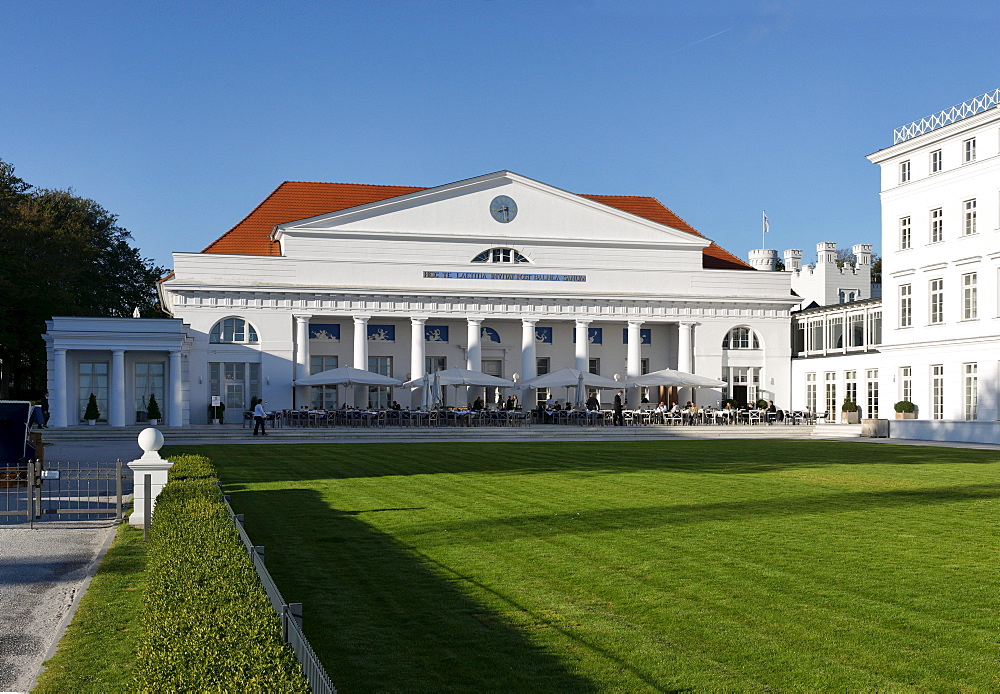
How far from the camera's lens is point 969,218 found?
3903cm

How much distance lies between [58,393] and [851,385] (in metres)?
37.1

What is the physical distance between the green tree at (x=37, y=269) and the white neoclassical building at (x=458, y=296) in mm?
10427

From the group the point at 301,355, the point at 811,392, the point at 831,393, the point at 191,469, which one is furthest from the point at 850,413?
the point at 191,469

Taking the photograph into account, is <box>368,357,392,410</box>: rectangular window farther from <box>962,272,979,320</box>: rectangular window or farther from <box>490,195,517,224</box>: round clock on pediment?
<box>962,272,979,320</box>: rectangular window

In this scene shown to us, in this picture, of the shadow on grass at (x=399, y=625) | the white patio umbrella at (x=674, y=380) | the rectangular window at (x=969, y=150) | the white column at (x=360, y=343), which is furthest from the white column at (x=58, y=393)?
the rectangular window at (x=969, y=150)

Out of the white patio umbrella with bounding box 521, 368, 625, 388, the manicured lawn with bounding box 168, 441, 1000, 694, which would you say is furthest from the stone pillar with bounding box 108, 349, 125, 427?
the manicured lawn with bounding box 168, 441, 1000, 694

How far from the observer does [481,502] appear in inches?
648

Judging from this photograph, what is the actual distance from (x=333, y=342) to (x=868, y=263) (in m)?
Result: 40.7

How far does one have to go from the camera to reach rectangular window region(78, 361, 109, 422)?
44031mm

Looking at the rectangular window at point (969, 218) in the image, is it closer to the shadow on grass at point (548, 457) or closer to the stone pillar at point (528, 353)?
the shadow on grass at point (548, 457)

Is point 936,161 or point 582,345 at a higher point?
point 936,161

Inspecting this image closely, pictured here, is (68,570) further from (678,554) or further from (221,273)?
(221,273)

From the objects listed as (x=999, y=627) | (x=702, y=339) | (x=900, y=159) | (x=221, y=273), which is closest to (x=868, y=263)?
(x=702, y=339)

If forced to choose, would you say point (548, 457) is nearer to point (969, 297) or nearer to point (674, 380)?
point (969, 297)
